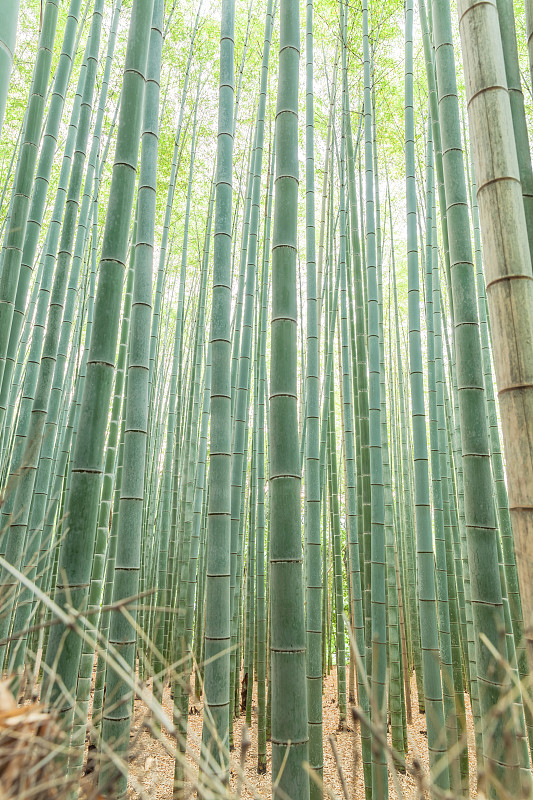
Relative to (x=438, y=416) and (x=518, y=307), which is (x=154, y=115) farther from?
(x=438, y=416)

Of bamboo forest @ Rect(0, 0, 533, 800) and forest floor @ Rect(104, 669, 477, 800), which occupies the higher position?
bamboo forest @ Rect(0, 0, 533, 800)

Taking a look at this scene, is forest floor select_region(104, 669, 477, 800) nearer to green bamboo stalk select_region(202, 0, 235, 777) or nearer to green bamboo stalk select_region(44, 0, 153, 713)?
green bamboo stalk select_region(202, 0, 235, 777)

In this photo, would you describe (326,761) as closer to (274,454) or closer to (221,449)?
(221,449)

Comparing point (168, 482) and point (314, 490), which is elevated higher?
point (168, 482)

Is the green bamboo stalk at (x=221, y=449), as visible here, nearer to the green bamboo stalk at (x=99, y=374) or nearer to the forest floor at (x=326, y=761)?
the green bamboo stalk at (x=99, y=374)

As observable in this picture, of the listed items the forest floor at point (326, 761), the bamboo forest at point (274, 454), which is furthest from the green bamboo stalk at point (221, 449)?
the forest floor at point (326, 761)

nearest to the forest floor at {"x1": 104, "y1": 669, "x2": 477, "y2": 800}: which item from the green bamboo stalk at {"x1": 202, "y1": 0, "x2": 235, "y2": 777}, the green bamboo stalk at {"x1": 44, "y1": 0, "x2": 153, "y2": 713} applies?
the green bamboo stalk at {"x1": 202, "y1": 0, "x2": 235, "y2": 777}

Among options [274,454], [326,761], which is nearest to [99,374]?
[274,454]

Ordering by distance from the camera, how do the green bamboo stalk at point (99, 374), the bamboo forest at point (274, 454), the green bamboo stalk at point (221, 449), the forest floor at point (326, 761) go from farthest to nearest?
1. the forest floor at point (326, 761)
2. the green bamboo stalk at point (221, 449)
3. the green bamboo stalk at point (99, 374)
4. the bamboo forest at point (274, 454)

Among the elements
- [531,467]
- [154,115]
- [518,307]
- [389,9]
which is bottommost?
[531,467]

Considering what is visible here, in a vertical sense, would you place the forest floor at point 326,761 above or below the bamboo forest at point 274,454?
below

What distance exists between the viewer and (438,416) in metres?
2.65

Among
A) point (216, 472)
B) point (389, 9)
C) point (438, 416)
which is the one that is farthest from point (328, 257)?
point (216, 472)

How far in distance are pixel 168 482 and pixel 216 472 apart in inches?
90.6
